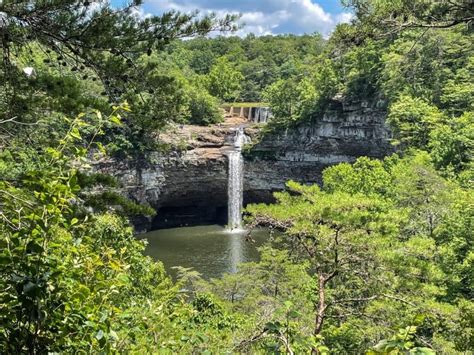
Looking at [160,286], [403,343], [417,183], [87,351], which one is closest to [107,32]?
[87,351]

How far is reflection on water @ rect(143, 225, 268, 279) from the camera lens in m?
24.1

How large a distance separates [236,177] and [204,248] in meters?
7.77

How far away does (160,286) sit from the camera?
13727 mm

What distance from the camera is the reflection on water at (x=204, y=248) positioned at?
24109mm

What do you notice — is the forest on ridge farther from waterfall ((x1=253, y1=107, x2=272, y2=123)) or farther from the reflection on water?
waterfall ((x1=253, y1=107, x2=272, y2=123))

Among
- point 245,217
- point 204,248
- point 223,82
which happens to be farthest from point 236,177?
point 245,217

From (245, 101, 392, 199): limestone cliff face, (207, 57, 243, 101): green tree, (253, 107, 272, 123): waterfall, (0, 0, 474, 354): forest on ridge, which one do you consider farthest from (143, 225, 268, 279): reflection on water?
(207, 57, 243, 101): green tree

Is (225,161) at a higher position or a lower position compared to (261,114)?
lower

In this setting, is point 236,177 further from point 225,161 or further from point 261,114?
point 261,114

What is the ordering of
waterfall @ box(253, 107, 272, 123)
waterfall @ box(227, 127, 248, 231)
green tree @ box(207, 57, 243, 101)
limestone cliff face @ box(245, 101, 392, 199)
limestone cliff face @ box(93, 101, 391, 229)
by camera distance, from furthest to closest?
green tree @ box(207, 57, 243, 101) < waterfall @ box(253, 107, 272, 123) < waterfall @ box(227, 127, 248, 231) < limestone cliff face @ box(93, 101, 391, 229) < limestone cliff face @ box(245, 101, 392, 199)

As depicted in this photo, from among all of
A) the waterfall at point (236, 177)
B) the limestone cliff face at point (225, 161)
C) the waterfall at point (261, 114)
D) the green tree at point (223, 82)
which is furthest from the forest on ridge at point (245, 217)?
the green tree at point (223, 82)

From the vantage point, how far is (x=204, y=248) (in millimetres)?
27812

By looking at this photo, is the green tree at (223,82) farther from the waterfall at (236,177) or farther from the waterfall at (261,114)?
the waterfall at (236,177)

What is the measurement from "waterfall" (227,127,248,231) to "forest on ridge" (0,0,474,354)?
1203 centimetres
